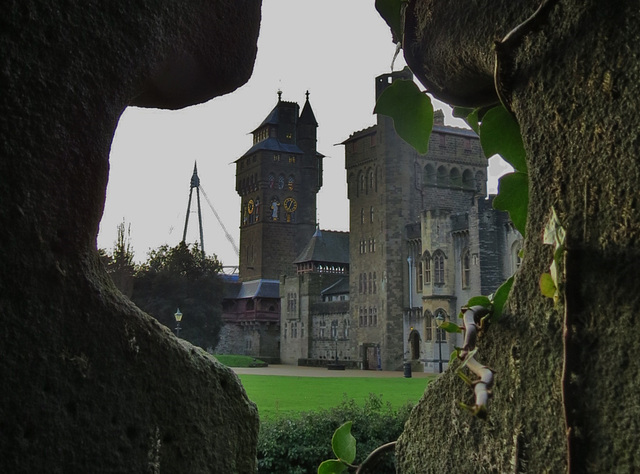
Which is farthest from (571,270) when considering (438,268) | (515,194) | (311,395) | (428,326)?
(428,326)

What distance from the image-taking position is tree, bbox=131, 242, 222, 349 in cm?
4016

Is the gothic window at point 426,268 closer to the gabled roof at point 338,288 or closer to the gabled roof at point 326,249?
the gabled roof at point 338,288

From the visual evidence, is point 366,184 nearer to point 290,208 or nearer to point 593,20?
point 290,208

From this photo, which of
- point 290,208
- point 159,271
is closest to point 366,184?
point 159,271

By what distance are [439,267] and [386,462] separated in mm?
25255

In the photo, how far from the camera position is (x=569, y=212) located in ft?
1.76

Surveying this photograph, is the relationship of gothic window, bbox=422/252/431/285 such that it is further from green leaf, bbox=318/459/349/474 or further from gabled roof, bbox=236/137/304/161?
green leaf, bbox=318/459/349/474

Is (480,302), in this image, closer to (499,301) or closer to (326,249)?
(499,301)

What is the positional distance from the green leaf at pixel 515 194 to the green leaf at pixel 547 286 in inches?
8.7


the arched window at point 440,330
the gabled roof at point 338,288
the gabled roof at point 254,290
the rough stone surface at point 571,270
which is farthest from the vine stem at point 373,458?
the gabled roof at point 254,290

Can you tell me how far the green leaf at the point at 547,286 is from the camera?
20.3 inches

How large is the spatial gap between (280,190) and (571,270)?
57.9 meters

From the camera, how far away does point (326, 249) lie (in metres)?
46.8

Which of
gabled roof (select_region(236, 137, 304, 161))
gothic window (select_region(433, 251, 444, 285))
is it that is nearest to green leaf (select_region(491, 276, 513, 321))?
gothic window (select_region(433, 251, 444, 285))
